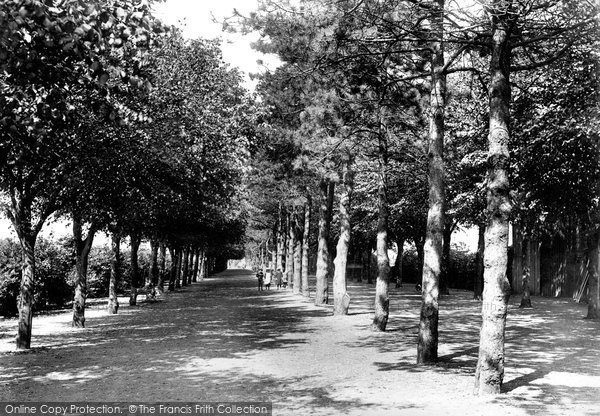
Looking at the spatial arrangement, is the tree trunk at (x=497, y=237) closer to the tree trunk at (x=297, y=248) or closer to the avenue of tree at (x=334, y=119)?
the avenue of tree at (x=334, y=119)

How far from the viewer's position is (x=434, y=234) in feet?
35.4

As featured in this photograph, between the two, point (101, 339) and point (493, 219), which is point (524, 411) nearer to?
point (493, 219)

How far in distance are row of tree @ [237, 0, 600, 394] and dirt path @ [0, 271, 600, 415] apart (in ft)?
2.96

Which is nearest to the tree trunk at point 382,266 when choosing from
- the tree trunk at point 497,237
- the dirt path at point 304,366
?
the dirt path at point 304,366

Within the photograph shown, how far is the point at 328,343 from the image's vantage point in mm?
13383

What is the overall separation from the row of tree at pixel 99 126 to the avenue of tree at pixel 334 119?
1.6 inches

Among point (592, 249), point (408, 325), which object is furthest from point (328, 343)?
point (592, 249)

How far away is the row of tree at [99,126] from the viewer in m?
5.45

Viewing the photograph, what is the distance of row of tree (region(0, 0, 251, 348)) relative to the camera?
545 centimetres

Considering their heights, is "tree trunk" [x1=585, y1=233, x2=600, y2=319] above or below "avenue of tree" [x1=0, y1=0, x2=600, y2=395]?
below

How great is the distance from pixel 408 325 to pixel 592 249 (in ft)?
25.6

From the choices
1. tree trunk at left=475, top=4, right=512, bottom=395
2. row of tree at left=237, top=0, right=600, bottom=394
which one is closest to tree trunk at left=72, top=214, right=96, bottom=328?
row of tree at left=237, top=0, right=600, bottom=394

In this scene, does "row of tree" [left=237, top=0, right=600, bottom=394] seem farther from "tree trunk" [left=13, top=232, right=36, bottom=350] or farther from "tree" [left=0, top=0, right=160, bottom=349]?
"tree trunk" [left=13, top=232, right=36, bottom=350]

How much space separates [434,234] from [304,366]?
3496 mm
